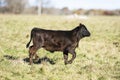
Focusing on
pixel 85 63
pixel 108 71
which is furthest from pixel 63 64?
pixel 108 71

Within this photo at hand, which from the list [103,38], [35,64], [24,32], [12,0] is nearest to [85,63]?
[35,64]

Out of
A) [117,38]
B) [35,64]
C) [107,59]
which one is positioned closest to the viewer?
[35,64]

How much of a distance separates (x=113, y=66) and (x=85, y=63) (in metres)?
1.00

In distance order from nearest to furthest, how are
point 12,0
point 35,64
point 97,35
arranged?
point 35,64
point 97,35
point 12,0

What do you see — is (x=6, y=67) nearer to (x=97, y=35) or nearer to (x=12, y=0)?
(x=97, y=35)

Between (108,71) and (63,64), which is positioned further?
(63,64)

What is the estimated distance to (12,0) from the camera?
72000 mm

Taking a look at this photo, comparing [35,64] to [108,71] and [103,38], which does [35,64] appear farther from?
[103,38]

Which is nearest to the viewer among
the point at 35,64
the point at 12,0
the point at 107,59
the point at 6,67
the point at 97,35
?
the point at 6,67

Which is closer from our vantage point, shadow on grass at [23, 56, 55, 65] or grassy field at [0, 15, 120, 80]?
grassy field at [0, 15, 120, 80]

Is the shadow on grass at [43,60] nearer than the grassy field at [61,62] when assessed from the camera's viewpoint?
No

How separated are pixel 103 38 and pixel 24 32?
452cm

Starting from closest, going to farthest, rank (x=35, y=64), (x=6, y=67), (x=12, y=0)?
1. (x=6, y=67)
2. (x=35, y=64)
3. (x=12, y=0)

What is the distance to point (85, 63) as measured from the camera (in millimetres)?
12602
